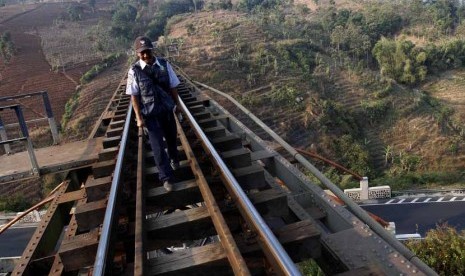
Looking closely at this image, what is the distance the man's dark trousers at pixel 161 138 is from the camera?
13.5 feet

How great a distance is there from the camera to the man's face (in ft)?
13.2

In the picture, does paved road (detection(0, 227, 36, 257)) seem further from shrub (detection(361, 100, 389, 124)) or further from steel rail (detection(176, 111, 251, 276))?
shrub (detection(361, 100, 389, 124))

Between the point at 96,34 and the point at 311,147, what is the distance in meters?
35.2

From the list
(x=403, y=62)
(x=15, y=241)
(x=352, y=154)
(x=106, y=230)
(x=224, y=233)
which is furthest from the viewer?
(x=403, y=62)

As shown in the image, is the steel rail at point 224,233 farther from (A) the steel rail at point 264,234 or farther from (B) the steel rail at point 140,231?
(B) the steel rail at point 140,231

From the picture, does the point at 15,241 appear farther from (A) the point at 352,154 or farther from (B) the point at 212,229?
(A) the point at 352,154

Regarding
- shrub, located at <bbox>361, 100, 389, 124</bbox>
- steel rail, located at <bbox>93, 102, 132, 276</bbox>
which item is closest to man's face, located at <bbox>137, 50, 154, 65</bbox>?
steel rail, located at <bbox>93, 102, 132, 276</bbox>

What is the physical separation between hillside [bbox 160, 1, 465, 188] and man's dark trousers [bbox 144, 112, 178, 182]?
20.0 metres

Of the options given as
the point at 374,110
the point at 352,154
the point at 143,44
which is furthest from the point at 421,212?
the point at 374,110

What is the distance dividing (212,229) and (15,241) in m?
19.5

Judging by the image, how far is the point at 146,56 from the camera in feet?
13.3

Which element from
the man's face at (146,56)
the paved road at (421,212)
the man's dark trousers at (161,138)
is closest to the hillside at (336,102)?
the paved road at (421,212)

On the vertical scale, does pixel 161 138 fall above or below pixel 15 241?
above

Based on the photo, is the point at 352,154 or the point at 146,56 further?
the point at 352,154
